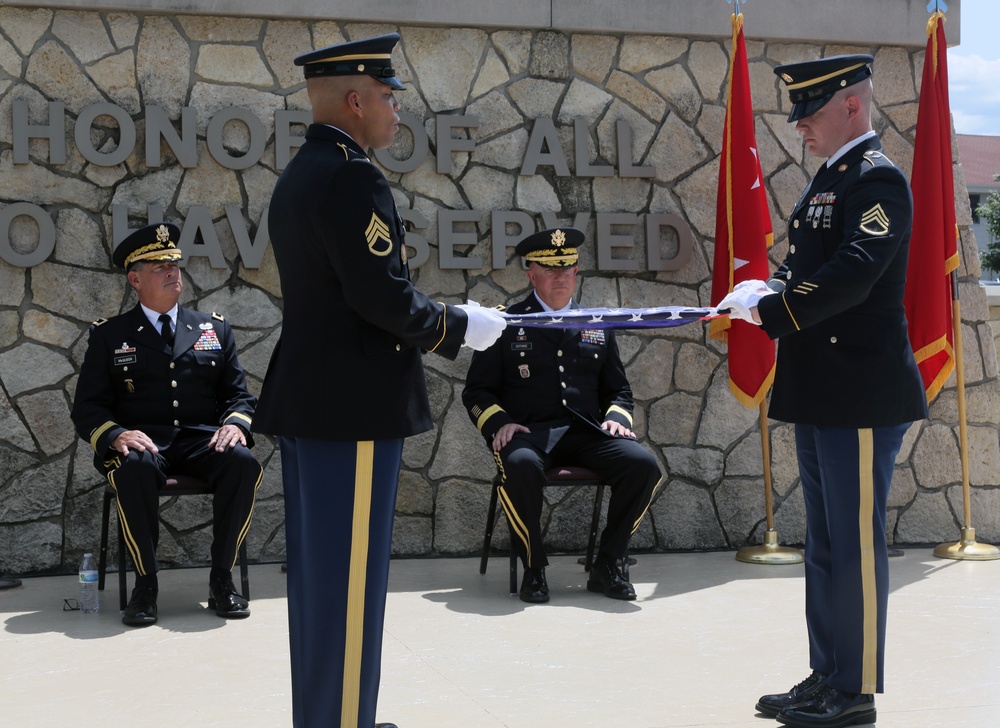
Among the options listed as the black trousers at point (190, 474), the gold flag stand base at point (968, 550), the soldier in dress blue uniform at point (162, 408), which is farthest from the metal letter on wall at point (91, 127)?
the gold flag stand base at point (968, 550)

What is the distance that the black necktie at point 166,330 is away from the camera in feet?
15.2

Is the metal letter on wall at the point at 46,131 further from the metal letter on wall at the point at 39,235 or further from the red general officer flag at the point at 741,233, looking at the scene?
the red general officer flag at the point at 741,233

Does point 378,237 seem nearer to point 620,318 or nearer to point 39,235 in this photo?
point 620,318

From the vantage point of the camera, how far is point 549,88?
5527 millimetres

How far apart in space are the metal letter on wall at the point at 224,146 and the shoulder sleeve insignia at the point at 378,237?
2.96 meters

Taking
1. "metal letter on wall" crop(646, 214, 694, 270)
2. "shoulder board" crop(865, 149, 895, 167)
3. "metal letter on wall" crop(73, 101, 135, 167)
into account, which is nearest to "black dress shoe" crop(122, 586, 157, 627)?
"metal letter on wall" crop(73, 101, 135, 167)

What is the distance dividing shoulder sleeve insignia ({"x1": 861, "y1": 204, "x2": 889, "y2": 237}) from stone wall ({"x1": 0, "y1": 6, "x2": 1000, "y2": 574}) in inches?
105

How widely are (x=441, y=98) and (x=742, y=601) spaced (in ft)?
8.68

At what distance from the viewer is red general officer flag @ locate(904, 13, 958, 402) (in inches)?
203

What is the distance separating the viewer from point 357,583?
2469mm

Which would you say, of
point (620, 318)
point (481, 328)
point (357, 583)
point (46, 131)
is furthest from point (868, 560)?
point (46, 131)

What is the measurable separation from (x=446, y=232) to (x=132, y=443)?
1.77m

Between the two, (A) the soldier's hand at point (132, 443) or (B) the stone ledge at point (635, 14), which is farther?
(B) the stone ledge at point (635, 14)

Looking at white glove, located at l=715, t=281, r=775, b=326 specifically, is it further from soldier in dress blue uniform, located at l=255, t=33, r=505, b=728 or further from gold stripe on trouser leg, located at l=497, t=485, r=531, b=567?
gold stripe on trouser leg, located at l=497, t=485, r=531, b=567
